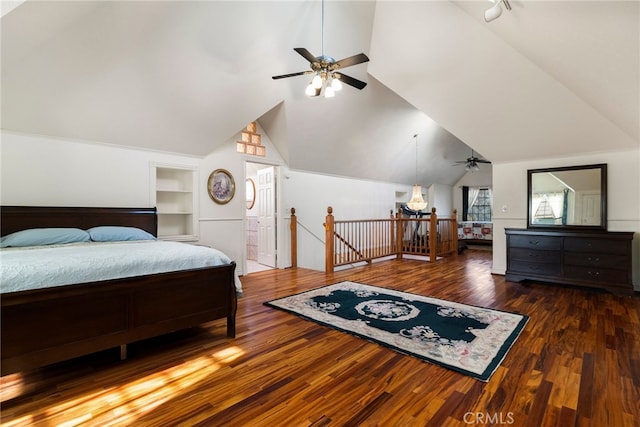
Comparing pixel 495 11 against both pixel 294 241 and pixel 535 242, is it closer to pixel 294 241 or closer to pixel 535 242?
pixel 535 242

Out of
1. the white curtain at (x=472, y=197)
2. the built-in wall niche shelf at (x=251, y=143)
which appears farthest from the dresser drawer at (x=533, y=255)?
the white curtain at (x=472, y=197)

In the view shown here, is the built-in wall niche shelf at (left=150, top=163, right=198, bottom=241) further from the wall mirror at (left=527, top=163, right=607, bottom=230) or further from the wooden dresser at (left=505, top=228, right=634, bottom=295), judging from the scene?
the wall mirror at (left=527, top=163, right=607, bottom=230)

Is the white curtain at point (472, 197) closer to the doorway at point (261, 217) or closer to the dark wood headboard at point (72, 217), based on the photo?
the doorway at point (261, 217)

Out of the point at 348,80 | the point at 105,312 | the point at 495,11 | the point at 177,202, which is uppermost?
the point at 495,11

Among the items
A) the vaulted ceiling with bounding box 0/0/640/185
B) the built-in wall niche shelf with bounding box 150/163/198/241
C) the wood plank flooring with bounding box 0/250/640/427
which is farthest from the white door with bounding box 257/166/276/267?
the wood plank flooring with bounding box 0/250/640/427

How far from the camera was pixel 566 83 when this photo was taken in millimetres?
3512

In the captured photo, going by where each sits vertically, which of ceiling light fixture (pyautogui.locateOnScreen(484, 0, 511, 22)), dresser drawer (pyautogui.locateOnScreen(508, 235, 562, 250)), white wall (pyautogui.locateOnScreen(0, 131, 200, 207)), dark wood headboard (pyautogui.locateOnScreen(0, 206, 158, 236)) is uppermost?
ceiling light fixture (pyautogui.locateOnScreen(484, 0, 511, 22))

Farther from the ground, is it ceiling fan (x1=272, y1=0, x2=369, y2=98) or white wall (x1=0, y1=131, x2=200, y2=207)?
ceiling fan (x1=272, y1=0, x2=369, y2=98)

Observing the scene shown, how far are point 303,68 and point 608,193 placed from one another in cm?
482

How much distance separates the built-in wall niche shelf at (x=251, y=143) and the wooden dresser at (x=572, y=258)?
451cm

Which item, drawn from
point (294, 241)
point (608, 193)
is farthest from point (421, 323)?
point (608, 193)

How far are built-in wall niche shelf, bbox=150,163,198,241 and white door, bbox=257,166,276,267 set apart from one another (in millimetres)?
1624

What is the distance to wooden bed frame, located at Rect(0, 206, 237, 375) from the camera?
1.73 meters

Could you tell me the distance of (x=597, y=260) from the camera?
159 inches
